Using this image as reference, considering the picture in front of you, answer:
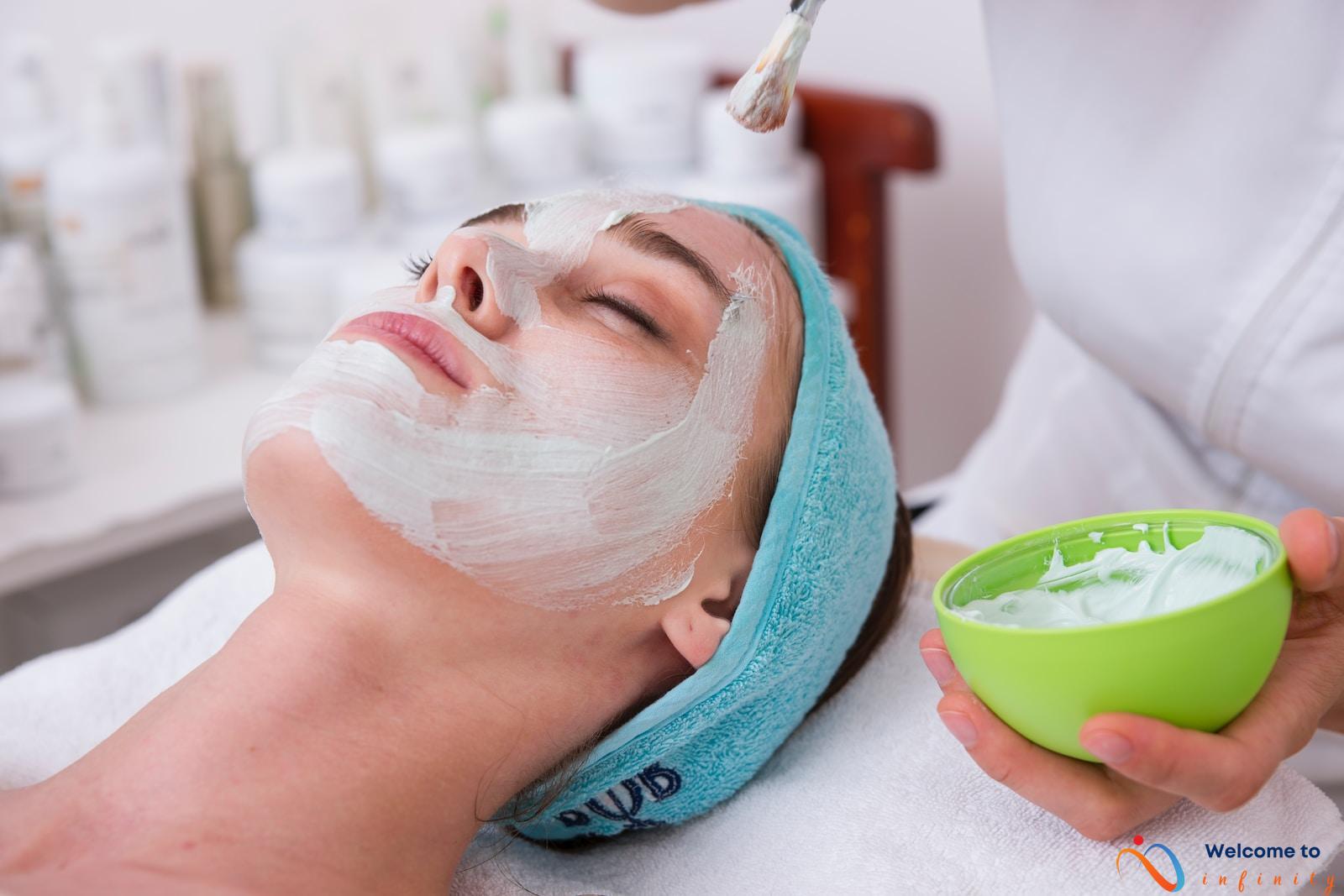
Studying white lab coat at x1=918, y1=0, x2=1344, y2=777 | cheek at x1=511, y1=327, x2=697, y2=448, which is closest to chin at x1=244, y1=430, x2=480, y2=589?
cheek at x1=511, y1=327, x2=697, y2=448

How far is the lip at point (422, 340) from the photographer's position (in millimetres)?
777

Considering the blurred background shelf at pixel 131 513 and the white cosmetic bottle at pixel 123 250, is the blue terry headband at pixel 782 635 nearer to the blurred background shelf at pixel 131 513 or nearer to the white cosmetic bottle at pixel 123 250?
the blurred background shelf at pixel 131 513

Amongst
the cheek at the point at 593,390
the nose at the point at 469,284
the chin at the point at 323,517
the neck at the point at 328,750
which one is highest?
the nose at the point at 469,284

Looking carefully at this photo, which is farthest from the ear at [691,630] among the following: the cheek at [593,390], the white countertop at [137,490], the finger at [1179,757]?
the white countertop at [137,490]

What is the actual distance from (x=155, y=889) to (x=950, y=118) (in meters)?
1.61

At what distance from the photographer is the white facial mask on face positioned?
75 centimetres

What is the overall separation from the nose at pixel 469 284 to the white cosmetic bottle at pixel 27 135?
949 mm

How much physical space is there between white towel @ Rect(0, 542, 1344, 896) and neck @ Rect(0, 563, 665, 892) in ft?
0.38

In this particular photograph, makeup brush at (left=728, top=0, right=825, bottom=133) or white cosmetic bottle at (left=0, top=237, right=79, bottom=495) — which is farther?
white cosmetic bottle at (left=0, top=237, right=79, bottom=495)

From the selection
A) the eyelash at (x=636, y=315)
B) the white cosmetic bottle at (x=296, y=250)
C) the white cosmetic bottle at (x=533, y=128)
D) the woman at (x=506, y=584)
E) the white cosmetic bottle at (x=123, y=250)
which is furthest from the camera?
the white cosmetic bottle at (x=533, y=128)

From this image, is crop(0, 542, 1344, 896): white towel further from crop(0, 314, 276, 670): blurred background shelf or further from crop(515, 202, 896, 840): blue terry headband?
crop(0, 314, 276, 670): blurred background shelf

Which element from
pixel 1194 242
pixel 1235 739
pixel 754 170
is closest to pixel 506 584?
pixel 1235 739

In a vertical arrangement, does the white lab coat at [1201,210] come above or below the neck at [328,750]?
above

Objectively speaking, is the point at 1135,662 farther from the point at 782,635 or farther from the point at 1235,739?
the point at 782,635
